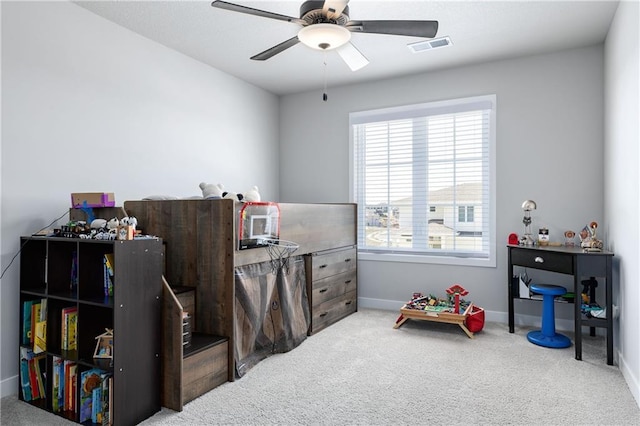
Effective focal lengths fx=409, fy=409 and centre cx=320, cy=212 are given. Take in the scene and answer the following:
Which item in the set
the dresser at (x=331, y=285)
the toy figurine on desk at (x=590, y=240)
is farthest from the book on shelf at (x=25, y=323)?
the toy figurine on desk at (x=590, y=240)

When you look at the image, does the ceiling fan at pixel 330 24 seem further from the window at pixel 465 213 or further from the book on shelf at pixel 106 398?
the window at pixel 465 213

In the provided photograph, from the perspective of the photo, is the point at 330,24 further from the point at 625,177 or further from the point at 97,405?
the point at 97,405

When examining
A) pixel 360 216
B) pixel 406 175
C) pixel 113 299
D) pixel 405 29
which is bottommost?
pixel 113 299

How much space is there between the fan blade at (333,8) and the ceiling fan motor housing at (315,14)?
0.08 ft

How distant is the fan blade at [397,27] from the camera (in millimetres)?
2186

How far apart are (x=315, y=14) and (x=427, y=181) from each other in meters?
2.57

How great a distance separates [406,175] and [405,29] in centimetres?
233

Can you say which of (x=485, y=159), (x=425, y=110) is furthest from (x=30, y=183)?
(x=485, y=159)

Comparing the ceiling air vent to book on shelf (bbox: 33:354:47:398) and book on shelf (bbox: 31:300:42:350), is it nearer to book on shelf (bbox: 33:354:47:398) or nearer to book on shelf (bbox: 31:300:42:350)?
book on shelf (bbox: 31:300:42:350)

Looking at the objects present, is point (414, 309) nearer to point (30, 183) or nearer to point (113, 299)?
point (113, 299)

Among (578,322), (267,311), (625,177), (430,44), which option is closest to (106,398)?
(267,311)

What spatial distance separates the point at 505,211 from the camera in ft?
13.0

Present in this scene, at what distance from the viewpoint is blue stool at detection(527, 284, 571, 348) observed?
3262 mm

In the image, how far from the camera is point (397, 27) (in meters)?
2.22
